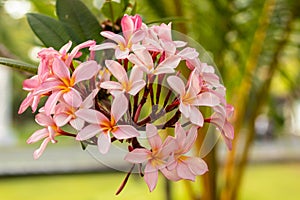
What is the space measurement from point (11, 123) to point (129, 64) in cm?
753

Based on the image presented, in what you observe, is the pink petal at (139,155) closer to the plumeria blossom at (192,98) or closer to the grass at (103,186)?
the plumeria blossom at (192,98)

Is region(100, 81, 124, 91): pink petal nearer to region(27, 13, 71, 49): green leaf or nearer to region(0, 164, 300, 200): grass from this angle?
region(27, 13, 71, 49): green leaf

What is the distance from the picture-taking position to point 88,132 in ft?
1.11

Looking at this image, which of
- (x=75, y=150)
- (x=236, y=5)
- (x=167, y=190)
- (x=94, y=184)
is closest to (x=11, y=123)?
(x=75, y=150)

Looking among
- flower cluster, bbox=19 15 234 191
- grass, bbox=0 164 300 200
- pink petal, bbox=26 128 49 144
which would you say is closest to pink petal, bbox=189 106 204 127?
flower cluster, bbox=19 15 234 191

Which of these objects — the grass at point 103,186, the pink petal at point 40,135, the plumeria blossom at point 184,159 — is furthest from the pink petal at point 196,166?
the grass at point 103,186

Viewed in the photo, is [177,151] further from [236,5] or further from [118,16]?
[236,5]

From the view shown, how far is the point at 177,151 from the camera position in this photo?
35cm

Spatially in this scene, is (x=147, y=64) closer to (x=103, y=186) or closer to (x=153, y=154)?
(x=153, y=154)

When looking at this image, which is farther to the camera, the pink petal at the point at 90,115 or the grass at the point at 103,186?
the grass at the point at 103,186

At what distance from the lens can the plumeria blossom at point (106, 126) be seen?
1.10ft

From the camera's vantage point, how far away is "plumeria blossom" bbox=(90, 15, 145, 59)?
1.20 feet

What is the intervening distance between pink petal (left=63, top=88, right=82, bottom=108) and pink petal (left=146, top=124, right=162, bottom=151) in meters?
0.05

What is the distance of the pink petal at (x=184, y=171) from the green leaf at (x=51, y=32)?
15 centimetres
